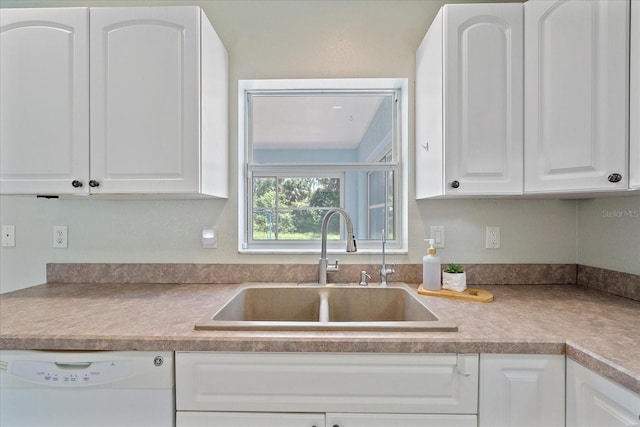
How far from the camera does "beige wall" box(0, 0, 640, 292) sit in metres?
1.68

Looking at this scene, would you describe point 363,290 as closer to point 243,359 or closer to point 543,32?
point 243,359

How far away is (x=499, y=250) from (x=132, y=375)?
166cm

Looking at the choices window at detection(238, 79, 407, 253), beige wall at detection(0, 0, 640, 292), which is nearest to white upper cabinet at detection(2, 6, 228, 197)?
beige wall at detection(0, 0, 640, 292)

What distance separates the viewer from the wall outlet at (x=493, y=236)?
1668mm

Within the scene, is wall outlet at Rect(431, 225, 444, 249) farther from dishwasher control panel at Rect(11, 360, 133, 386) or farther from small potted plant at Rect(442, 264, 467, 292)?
dishwasher control panel at Rect(11, 360, 133, 386)

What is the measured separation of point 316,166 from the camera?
71.6 inches

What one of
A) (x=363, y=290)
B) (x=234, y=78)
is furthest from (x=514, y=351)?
(x=234, y=78)

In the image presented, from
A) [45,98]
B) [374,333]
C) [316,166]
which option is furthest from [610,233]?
[45,98]

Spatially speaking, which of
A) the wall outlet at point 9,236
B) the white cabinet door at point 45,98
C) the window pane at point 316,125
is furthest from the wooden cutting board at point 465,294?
the wall outlet at point 9,236

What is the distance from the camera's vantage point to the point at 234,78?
1701 millimetres

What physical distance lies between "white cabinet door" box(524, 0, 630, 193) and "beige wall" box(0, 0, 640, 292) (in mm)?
451

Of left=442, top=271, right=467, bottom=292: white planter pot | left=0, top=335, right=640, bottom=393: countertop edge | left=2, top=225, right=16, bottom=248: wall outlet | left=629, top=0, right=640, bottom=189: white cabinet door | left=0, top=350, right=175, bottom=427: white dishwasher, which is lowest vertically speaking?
left=0, top=350, right=175, bottom=427: white dishwasher

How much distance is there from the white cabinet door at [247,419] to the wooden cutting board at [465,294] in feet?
2.32

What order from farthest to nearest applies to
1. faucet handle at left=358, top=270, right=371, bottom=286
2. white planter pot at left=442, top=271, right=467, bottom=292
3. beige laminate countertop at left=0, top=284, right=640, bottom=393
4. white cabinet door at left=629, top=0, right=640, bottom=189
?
faucet handle at left=358, top=270, right=371, bottom=286 → white planter pot at left=442, top=271, right=467, bottom=292 → white cabinet door at left=629, top=0, right=640, bottom=189 → beige laminate countertop at left=0, top=284, right=640, bottom=393
